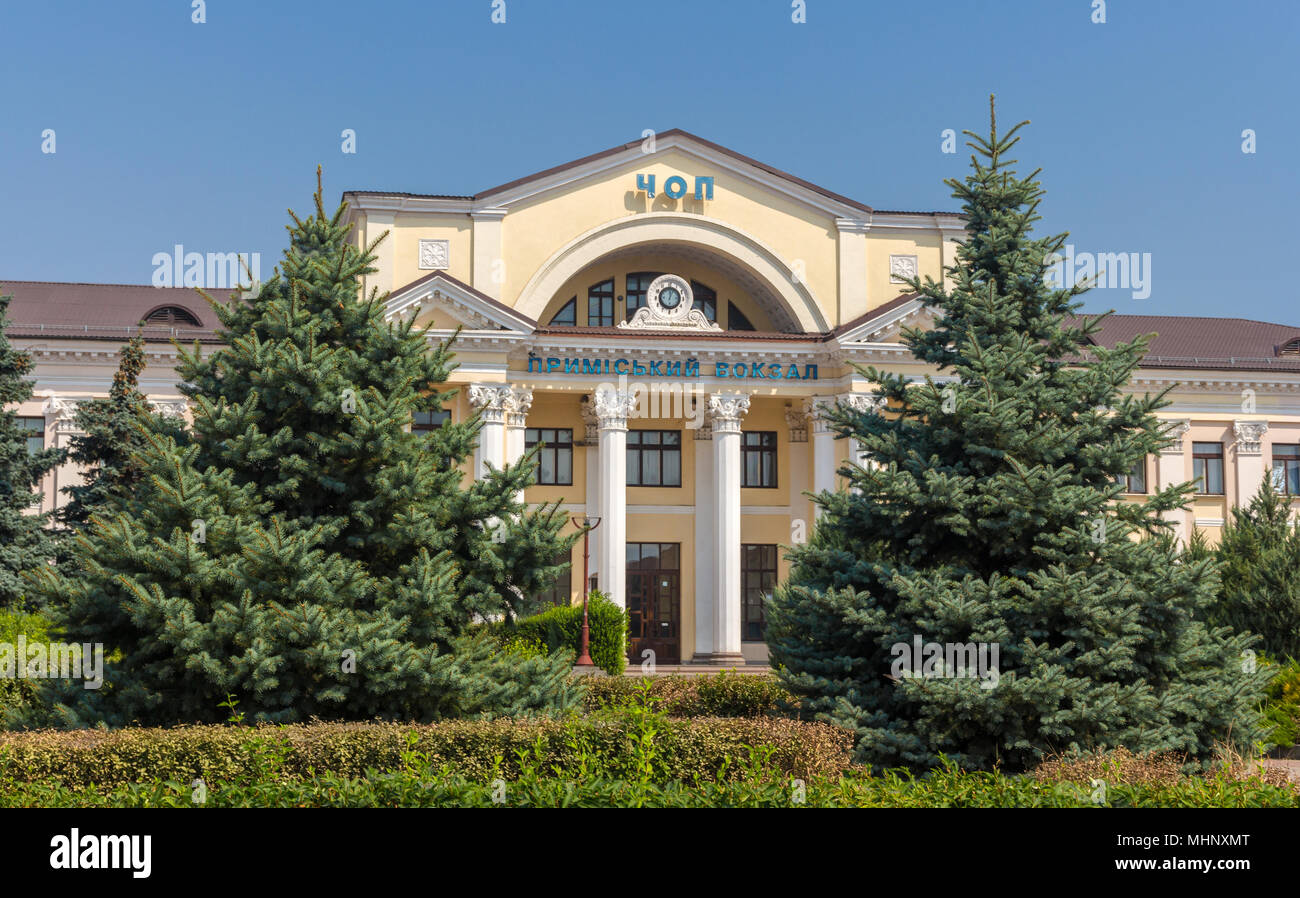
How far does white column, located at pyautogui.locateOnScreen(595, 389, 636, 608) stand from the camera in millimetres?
34969

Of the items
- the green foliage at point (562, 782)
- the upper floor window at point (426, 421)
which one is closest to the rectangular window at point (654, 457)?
the upper floor window at point (426, 421)

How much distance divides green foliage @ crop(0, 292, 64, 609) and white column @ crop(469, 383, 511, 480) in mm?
11428

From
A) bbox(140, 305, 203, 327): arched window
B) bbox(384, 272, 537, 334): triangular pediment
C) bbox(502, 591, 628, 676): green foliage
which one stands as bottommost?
bbox(502, 591, 628, 676): green foliage

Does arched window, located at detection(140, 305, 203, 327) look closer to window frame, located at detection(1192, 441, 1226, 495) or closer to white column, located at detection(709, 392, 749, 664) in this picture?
white column, located at detection(709, 392, 749, 664)

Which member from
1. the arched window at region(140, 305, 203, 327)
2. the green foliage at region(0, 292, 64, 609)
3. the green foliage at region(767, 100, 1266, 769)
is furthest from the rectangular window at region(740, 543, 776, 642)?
the green foliage at region(767, 100, 1266, 769)

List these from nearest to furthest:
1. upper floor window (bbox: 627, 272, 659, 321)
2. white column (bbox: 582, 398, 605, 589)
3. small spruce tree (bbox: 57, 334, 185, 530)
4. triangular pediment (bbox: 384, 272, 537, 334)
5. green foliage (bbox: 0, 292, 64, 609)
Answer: green foliage (bbox: 0, 292, 64, 609) → small spruce tree (bbox: 57, 334, 185, 530) → triangular pediment (bbox: 384, 272, 537, 334) → white column (bbox: 582, 398, 605, 589) → upper floor window (bbox: 627, 272, 659, 321)

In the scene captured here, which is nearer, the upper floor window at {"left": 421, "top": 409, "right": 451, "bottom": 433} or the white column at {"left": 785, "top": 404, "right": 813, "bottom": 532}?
the upper floor window at {"left": 421, "top": 409, "right": 451, "bottom": 433}

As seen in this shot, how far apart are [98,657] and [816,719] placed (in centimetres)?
714

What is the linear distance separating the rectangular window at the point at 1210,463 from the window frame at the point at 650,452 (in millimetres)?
17427

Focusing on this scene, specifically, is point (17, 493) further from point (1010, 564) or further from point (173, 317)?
point (1010, 564)

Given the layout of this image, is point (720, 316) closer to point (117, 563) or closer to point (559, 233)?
point (559, 233)

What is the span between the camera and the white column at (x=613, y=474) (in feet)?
115

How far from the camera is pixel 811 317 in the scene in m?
36.9

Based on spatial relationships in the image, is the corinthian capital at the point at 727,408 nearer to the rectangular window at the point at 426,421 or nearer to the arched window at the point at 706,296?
the arched window at the point at 706,296
